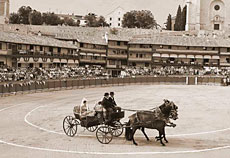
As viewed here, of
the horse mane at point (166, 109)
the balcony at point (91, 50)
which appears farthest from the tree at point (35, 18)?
the horse mane at point (166, 109)

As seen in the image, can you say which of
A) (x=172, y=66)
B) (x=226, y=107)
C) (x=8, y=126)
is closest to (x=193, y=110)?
(x=226, y=107)

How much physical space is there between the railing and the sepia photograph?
14cm

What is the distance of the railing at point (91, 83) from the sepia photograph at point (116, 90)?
145mm

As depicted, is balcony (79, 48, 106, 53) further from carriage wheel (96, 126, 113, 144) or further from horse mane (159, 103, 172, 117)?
horse mane (159, 103, 172, 117)

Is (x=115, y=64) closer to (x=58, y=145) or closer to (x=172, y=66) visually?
(x=172, y=66)

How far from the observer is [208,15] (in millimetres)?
113312

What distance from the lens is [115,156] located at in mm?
13320

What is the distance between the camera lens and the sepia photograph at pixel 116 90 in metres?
14.9

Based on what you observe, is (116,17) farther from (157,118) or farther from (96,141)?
(157,118)

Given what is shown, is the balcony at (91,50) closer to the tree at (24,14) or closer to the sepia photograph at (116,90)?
the sepia photograph at (116,90)

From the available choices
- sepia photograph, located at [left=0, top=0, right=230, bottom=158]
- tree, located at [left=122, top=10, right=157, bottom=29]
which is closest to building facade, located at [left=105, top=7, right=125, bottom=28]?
sepia photograph, located at [left=0, top=0, right=230, bottom=158]

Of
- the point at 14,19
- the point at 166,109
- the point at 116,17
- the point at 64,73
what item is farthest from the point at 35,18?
the point at 166,109

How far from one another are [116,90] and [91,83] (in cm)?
657

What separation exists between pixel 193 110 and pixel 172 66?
54.4 m
